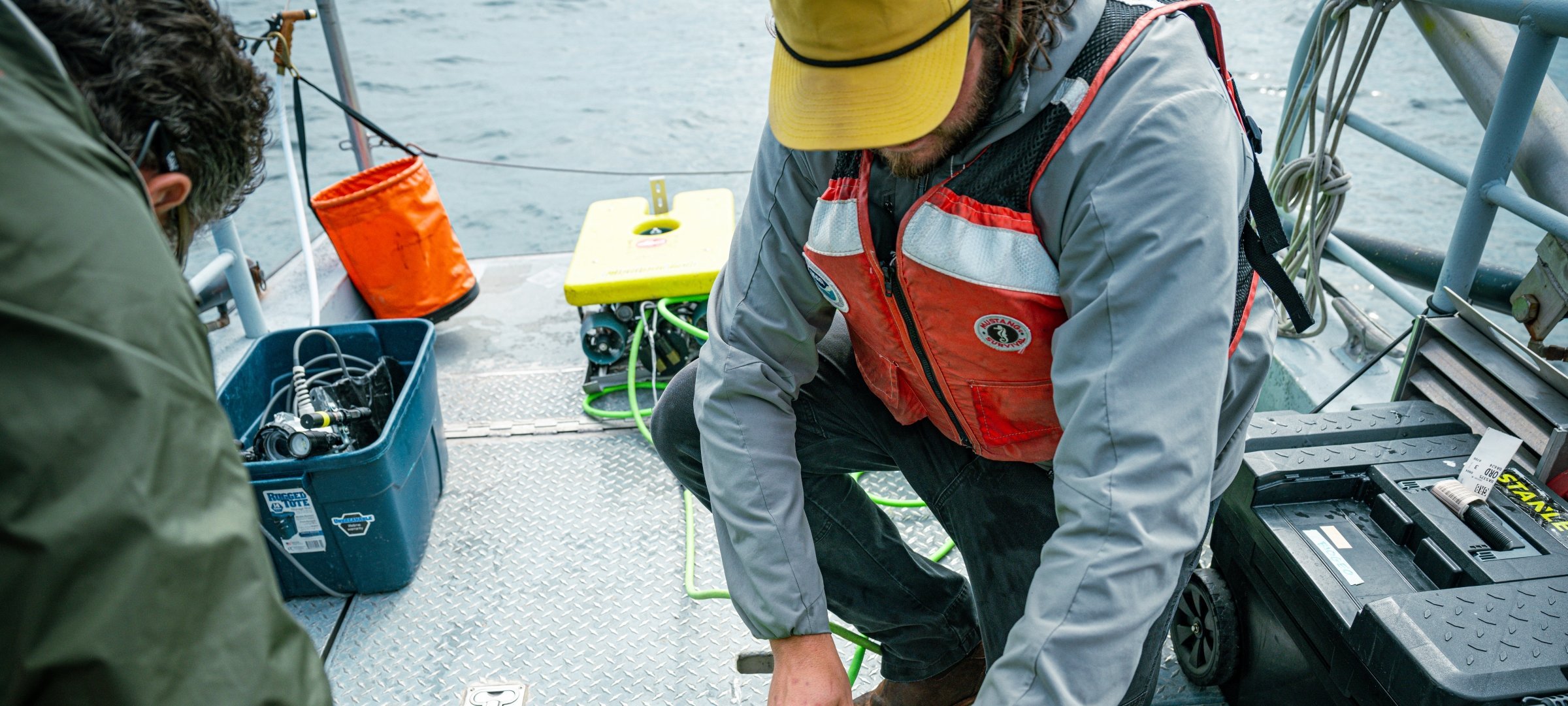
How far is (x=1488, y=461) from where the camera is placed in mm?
1368

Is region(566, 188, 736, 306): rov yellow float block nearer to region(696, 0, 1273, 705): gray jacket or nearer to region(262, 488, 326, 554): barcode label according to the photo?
region(262, 488, 326, 554): barcode label

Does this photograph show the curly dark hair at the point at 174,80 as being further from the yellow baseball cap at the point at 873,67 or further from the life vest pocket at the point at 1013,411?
the life vest pocket at the point at 1013,411

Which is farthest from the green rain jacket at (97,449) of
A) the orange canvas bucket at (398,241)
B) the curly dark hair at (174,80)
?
the orange canvas bucket at (398,241)

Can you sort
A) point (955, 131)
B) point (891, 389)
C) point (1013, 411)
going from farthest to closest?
point (891, 389), point (1013, 411), point (955, 131)

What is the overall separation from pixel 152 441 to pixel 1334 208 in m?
2.21

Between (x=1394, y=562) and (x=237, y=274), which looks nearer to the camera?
(x=1394, y=562)

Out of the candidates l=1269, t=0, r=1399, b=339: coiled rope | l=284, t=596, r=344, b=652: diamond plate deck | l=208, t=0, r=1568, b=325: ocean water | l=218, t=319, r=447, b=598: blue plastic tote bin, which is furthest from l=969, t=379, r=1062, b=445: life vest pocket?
l=208, t=0, r=1568, b=325: ocean water

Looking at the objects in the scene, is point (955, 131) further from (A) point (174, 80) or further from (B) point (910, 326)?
(A) point (174, 80)

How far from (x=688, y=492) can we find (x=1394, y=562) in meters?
1.40

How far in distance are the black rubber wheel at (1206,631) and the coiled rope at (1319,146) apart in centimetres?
75

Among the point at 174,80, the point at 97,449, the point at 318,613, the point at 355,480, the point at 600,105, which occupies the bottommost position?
the point at 600,105

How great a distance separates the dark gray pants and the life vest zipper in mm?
138

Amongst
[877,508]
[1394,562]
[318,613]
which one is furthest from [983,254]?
[318,613]

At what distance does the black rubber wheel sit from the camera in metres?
1.58
